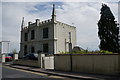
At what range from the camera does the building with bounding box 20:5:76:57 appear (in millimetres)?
26753

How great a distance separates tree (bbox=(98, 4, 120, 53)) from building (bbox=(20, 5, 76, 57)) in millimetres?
6262

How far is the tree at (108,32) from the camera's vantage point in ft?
72.1

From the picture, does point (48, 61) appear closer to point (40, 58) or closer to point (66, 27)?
point (40, 58)

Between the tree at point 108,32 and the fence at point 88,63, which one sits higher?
the tree at point 108,32

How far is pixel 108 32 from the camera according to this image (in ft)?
74.3

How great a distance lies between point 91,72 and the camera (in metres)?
11.3

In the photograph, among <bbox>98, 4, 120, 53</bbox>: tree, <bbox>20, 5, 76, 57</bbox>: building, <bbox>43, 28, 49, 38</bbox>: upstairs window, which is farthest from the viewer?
<bbox>43, 28, 49, 38</bbox>: upstairs window

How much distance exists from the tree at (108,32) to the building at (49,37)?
6.26m

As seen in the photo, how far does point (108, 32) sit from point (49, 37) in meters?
11.3

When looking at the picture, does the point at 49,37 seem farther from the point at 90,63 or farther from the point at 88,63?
the point at 90,63

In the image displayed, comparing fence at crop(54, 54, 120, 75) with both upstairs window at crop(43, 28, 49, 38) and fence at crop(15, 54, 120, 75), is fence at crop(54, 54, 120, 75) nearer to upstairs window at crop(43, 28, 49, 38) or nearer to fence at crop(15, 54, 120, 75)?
fence at crop(15, 54, 120, 75)

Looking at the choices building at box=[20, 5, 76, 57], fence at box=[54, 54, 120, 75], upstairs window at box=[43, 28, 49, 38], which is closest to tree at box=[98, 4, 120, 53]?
building at box=[20, 5, 76, 57]

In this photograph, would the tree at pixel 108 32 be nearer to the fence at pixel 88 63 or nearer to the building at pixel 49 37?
the building at pixel 49 37

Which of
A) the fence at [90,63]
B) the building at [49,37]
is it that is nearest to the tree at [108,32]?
the building at [49,37]
